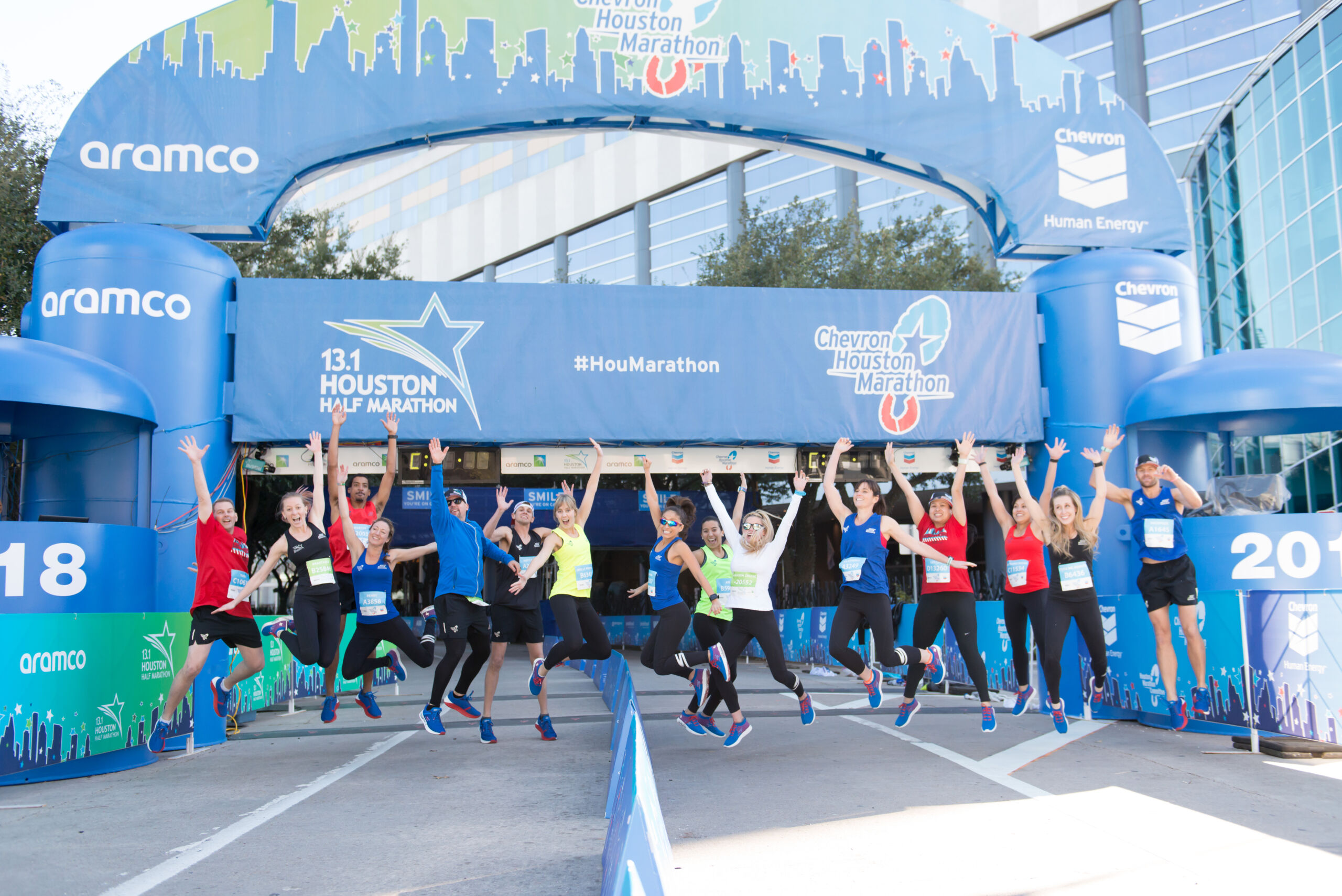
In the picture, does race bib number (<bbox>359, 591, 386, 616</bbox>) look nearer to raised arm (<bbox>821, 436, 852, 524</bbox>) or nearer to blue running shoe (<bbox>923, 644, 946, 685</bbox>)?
raised arm (<bbox>821, 436, 852, 524</bbox>)

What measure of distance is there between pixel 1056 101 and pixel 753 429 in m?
5.64

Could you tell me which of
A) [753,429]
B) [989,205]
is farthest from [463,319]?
[989,205]

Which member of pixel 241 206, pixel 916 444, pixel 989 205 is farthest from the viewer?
pixel 989 205

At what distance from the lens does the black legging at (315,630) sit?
922cm

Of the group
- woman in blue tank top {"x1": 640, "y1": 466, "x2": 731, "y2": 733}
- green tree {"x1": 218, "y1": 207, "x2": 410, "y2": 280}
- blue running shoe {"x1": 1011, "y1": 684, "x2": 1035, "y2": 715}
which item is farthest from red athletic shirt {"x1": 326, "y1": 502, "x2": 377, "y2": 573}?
green tree {"x1": 218, "y1": 207, "x2": 410, "y2": 280}

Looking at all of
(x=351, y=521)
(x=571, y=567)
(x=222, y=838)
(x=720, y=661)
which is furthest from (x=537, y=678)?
(x=222, y=838)

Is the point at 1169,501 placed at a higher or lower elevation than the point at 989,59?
lower

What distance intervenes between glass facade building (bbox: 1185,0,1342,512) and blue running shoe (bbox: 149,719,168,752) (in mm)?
22299

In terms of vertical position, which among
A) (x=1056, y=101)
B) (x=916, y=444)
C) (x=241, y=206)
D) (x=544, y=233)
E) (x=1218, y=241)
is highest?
(x=544, y=233)

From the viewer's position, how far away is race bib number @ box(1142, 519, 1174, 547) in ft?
31.5

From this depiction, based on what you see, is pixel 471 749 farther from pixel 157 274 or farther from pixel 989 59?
pixel 989 59

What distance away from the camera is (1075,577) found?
30.0ft

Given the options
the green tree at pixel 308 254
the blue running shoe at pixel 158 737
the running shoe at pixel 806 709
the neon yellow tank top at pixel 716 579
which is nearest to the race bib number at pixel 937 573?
the running shoe at pixel 806 709

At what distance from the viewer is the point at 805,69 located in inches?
499
